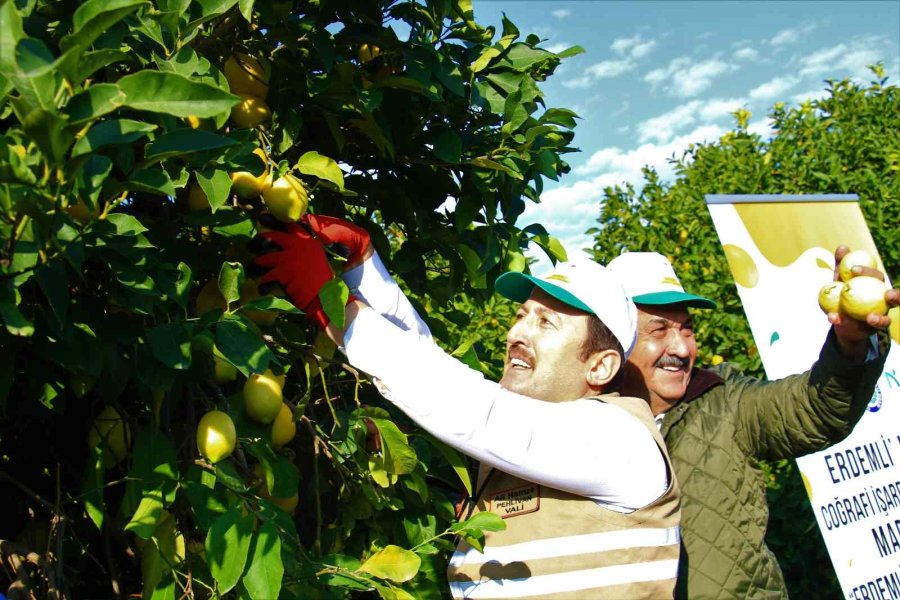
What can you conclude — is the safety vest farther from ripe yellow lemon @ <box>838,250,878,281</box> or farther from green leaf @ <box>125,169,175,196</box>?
green leaf @ <box>125,169,175,196</box>

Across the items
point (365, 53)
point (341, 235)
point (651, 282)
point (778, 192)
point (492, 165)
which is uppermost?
point (365, 53)

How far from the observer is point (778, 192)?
4.52m

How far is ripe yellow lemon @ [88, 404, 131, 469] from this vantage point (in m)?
1.26

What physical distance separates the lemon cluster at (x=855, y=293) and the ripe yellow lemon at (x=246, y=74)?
1156 mm

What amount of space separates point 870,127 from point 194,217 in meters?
4.29

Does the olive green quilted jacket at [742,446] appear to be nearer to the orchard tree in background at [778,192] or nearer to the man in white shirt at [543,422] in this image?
the man in white shirt at [543,422]

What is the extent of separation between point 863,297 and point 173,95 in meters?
1.34

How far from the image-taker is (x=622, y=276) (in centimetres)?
233

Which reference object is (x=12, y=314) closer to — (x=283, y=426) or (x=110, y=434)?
(x=110, y=434)

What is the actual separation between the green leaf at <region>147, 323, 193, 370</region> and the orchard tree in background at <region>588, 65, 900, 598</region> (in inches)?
129

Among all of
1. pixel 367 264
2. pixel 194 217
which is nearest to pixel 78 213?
pixel 194 217

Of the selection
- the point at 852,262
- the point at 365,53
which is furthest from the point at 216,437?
the point at 852,262

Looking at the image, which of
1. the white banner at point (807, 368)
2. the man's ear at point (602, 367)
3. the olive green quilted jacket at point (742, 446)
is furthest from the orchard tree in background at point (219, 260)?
the white banner at point (807, 368)

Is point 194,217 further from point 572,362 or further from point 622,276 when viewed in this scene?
point 622,276
